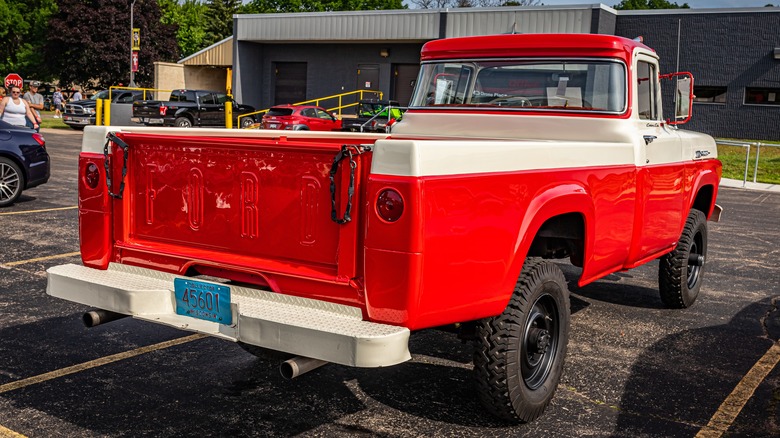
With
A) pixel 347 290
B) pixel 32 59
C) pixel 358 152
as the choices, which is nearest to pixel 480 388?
pixel 347 290

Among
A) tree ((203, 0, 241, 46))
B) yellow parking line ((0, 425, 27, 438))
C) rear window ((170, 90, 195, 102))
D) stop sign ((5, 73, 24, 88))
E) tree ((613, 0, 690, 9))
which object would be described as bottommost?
yellow parking line ((0, 425, 27, 438))

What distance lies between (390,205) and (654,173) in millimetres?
2961

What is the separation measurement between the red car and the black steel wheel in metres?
17.1

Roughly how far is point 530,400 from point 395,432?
73 centimetres

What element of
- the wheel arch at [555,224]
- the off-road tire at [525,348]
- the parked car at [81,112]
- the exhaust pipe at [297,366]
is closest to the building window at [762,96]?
the parked car at [81,112]

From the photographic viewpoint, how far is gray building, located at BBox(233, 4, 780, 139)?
3212 cm

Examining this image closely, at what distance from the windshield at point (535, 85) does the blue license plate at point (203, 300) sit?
296 cm

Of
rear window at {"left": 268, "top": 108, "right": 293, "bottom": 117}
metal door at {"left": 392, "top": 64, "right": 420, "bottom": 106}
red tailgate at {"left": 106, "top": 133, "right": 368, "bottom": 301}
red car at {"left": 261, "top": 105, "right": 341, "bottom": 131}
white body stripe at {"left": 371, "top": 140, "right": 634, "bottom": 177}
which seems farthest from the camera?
metal door at {"left": 392, "top": 64, "right": 420, "bottom": 106}

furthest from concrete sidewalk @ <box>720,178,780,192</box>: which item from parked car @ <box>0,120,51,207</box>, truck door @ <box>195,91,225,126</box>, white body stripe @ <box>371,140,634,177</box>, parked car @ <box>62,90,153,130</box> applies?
parked car @ <box>62,90,153,130</box>

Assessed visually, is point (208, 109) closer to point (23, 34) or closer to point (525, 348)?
point (525, 348)

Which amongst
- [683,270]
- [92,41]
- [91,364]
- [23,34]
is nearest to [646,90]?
[683,270]

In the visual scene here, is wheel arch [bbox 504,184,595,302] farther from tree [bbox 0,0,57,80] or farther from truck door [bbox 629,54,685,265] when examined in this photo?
tree [bbox 0,0,57,80]

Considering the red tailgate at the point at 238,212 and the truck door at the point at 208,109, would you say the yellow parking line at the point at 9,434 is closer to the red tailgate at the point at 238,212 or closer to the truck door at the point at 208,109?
the red tailgate at the point at 238,212

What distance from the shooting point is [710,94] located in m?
33.3
